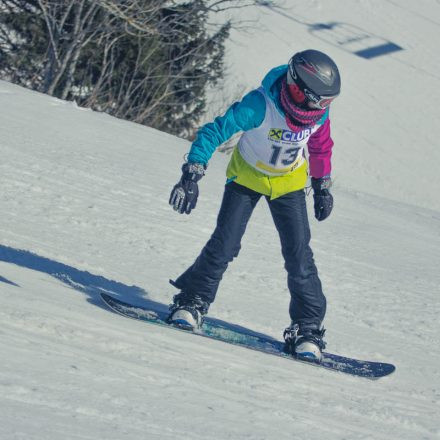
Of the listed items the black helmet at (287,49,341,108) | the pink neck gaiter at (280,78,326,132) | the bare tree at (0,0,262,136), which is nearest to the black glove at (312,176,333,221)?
the pink neck gaiter at (280,78,326,132)

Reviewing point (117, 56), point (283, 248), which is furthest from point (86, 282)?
point (117, 56)

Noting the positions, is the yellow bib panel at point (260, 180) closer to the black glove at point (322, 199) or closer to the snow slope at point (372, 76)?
the black glove at point (322, 199)

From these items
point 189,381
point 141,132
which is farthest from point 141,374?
point 141,132

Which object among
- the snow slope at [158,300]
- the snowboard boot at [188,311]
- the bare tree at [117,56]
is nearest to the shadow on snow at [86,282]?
the snow slope at [158,300]

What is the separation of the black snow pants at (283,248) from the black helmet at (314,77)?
1.92 ft

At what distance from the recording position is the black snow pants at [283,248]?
16.1 feet

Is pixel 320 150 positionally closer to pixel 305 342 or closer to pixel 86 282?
pixel 305 342

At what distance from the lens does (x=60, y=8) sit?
1809 cm

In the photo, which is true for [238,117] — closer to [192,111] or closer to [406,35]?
[192,111]

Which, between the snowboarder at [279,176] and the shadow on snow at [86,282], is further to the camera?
the shadow on snow at [86,282]

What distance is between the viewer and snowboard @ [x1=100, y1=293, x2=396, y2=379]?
4.84 m

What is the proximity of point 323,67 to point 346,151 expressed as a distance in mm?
21663

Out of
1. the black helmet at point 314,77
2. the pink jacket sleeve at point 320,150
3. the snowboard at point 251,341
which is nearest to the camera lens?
the black helmet at point 314,77

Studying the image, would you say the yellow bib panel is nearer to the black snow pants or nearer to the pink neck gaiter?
the black snow pants
